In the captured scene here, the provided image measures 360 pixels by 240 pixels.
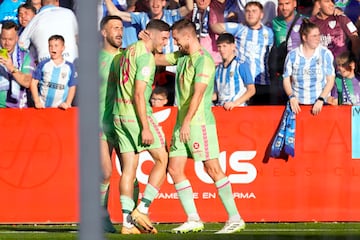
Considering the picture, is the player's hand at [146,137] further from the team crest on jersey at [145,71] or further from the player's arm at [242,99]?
the player's arm at [242,99]

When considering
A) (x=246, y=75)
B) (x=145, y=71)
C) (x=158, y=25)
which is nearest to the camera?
(x=145, y=71)

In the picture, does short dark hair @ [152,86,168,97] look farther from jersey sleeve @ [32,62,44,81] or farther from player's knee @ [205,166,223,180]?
jersey sleeve @ [32,62,44,81]

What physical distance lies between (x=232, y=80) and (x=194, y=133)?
692 millimetres

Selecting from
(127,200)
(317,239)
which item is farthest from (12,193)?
(317,239)

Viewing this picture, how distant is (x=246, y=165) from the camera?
433 inches

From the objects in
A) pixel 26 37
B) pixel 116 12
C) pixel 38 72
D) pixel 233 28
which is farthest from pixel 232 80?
pixel 26 37

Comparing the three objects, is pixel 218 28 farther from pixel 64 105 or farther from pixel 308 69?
pixel 64 105

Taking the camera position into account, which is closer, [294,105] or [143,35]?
[143,35]

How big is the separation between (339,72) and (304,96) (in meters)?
0.38

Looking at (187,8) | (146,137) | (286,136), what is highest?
(187,8)

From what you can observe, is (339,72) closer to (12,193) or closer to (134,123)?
(134,123)

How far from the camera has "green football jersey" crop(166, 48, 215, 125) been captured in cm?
1041

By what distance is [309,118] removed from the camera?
1096cm

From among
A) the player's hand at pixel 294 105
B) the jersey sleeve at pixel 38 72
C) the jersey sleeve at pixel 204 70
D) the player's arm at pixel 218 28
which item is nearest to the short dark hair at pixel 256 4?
the player's arm at pixel 218 28
